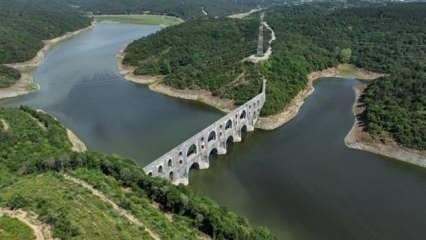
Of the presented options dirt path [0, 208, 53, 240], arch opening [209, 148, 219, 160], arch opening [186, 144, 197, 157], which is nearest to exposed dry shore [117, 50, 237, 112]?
arch opening [209, 148, 219, 160]

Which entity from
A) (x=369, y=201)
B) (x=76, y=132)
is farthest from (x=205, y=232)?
(x=76, y=132)

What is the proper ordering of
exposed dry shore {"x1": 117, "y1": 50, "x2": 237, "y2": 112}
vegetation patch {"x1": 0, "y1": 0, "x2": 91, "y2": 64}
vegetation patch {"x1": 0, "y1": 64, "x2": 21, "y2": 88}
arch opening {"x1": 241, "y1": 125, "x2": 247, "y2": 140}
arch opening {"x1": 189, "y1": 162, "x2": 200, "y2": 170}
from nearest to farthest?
arch opening {"x1": 189, "y1": 162, "x2": 200, "y2": 170} → arch opening {"x1": 241, "y1": 125, "x2": 247, "y2": 140} → exposed dry shore {"x1": 117, "y1": 50, "x2": 237, "y2": 112} → vegetation patch {"x1": 0, "y1": 64, "x2": 21, "y2": 88} → vegetation patch {"x1": 0, "y1": 0, "x2": 91, "y2": 64}

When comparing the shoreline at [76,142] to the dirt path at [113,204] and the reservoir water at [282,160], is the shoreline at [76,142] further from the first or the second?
the dirt path at [113,204]

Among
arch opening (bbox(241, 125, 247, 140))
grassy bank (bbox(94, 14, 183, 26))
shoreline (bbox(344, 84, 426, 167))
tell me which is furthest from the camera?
grassy bank (bbox(94, 14, 183, 26))

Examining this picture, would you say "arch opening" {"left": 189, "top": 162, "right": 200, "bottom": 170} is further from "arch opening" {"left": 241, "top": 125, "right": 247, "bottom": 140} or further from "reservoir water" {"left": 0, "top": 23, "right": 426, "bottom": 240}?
"arch opening" {"left": 241, "top": 125, "right": 247, "bottom": 140}

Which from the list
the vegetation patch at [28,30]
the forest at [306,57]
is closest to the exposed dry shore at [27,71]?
the vegetation patch at [28,30]

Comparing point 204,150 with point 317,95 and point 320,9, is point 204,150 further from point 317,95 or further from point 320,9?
point 320,9

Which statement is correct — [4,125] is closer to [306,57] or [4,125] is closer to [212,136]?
[212,136]
